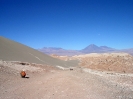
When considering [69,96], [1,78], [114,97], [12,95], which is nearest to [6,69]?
[1,78]

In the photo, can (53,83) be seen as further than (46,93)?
Yes

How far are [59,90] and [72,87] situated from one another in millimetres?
938

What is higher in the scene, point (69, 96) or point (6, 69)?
point (6, 69)

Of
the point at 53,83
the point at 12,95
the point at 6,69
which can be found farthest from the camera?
the point at 6,69

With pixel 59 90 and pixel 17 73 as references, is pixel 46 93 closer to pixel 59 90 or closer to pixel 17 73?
pixel 59 90

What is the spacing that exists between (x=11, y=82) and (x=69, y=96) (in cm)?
602

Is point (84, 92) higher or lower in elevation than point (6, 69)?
lower

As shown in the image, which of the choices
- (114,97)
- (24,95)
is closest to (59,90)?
(24,95)

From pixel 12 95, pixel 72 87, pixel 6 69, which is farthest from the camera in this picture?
pixel 6 69

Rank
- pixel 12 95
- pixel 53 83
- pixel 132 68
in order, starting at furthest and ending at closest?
pixel 132 68 < pixel 53 83 < pixel 12 95

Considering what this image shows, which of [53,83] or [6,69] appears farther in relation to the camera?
[6,69]

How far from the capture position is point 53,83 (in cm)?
1001

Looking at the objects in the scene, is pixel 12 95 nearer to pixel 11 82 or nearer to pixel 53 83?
pixel 53 83

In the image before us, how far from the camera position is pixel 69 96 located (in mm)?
8078
